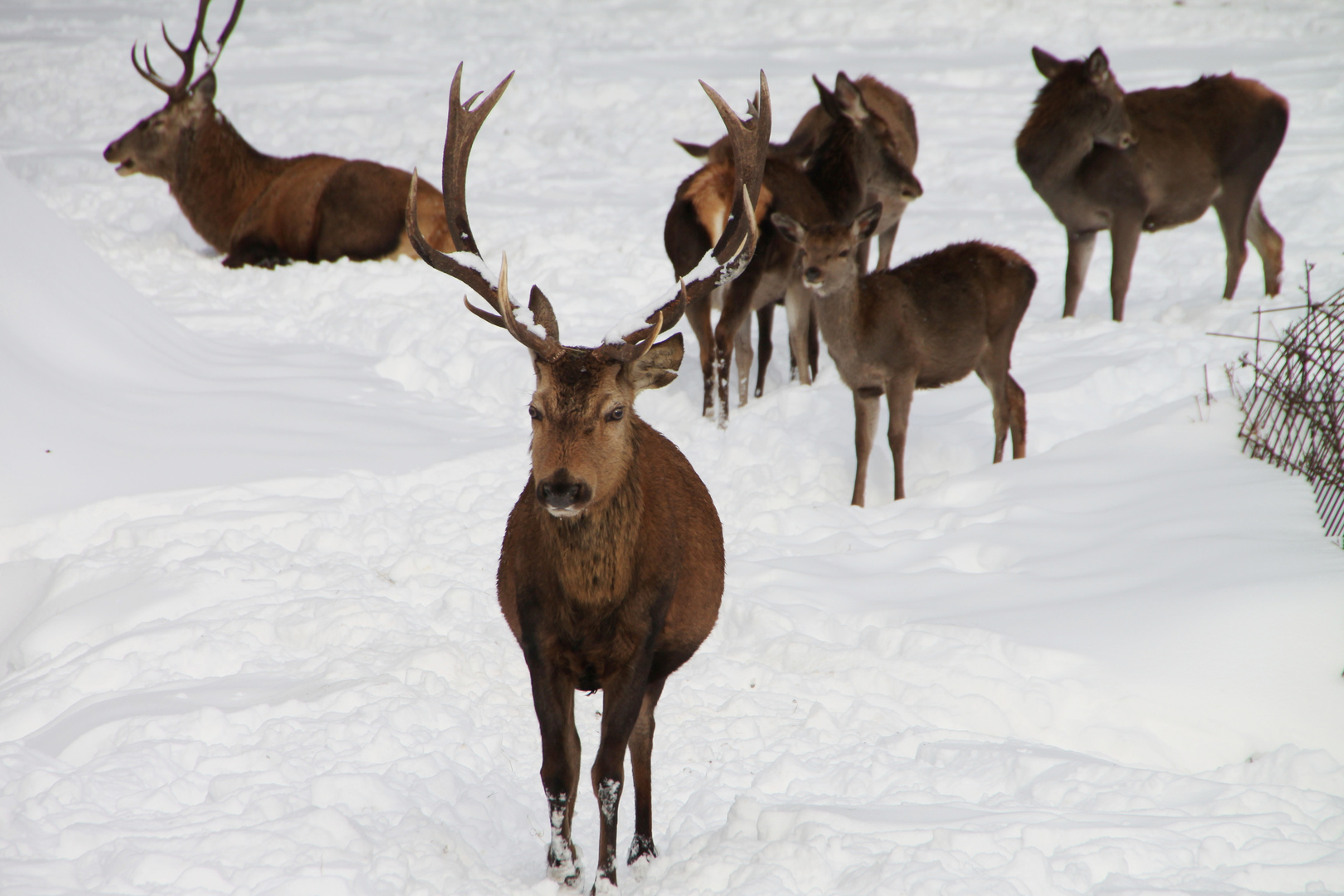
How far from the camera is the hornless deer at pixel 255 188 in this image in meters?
11.2

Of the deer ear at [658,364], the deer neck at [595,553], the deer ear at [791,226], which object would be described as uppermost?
the deer ear at [658,364]

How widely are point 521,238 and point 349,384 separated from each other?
3356mm

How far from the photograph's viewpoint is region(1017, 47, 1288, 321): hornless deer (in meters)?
9.31

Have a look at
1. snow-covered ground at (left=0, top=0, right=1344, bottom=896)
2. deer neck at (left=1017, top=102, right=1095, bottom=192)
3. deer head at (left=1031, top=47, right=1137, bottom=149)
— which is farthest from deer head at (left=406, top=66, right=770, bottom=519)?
deer head at (left=1031, top=47, right=1137, bottom=149)

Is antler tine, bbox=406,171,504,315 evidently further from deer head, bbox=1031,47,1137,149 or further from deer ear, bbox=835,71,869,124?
deer head, bbox=1031,47,1137,149

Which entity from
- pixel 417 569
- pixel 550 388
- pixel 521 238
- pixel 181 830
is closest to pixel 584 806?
pixel 181 830

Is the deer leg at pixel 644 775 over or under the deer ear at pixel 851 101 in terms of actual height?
under

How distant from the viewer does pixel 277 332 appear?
921cm

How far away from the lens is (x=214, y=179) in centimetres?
1190

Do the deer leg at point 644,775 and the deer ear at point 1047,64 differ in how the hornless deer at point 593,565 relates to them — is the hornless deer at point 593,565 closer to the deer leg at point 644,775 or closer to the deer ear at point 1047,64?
the deer leg at point 644,775

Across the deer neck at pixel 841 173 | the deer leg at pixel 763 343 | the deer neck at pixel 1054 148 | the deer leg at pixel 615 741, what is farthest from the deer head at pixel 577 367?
the deer neck at pixel 1054 148

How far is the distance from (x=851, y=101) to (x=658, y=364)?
6158 millimetres

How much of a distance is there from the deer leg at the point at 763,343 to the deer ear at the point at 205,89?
6.72 metres

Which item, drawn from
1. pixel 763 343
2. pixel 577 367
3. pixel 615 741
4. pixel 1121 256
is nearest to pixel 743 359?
pixel 763 343
